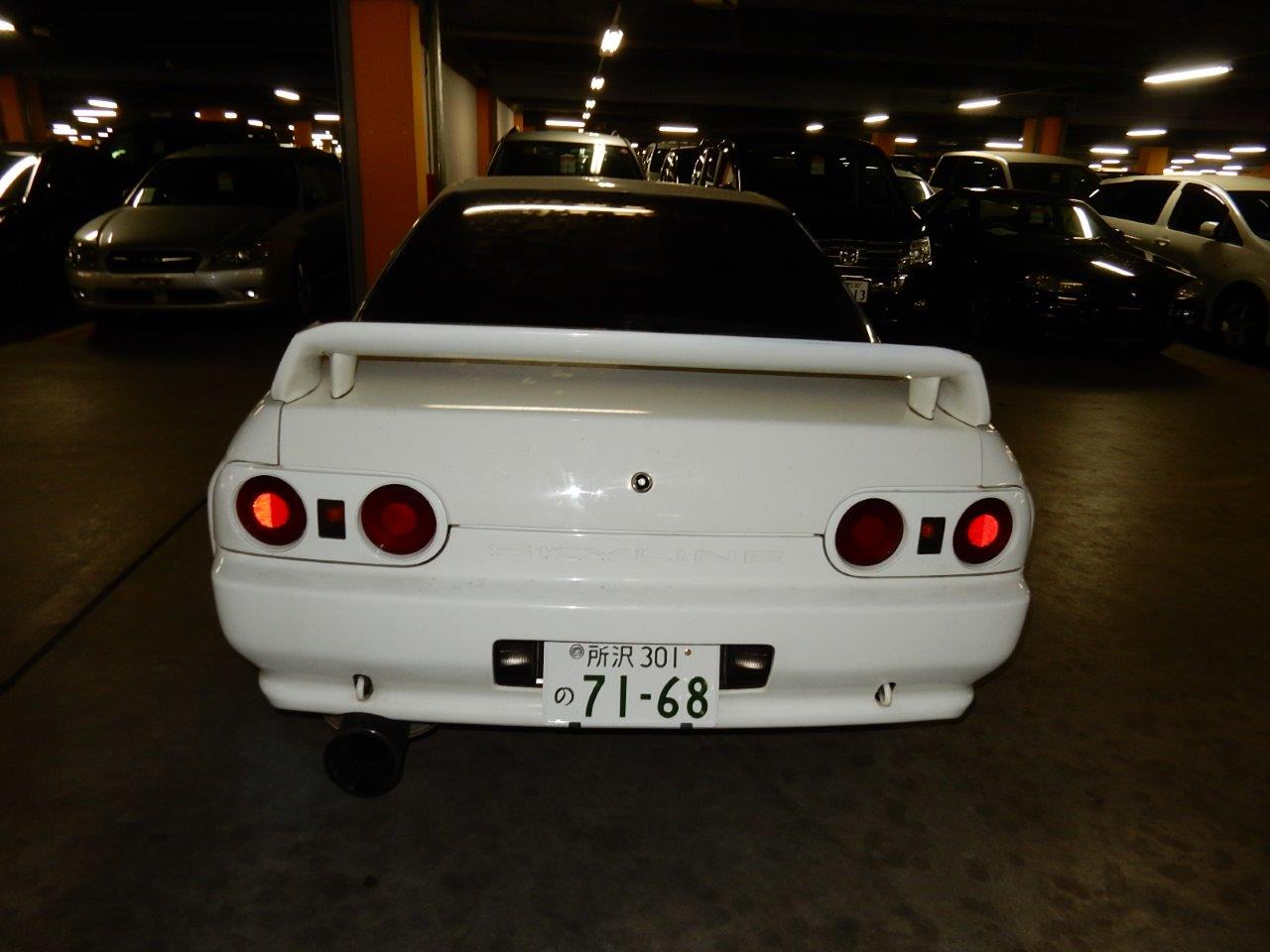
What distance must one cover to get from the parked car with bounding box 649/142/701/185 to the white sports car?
9.85m

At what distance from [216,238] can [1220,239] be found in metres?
8.95

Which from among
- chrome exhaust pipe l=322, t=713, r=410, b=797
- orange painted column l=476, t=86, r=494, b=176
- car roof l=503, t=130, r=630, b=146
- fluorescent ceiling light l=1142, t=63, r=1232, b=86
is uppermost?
fluorescent ceiling light l=1142, t=63, r=1232, b=86

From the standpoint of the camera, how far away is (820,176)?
895cm

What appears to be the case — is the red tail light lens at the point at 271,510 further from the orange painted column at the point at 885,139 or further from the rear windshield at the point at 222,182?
→ the orange painted column at the point at 885,139

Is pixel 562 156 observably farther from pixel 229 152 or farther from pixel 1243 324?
pixel 1243 324

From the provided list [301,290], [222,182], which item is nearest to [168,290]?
[301,290]

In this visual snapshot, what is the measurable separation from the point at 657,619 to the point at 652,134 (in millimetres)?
45786

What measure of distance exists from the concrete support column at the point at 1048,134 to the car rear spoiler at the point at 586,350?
27.5 metres

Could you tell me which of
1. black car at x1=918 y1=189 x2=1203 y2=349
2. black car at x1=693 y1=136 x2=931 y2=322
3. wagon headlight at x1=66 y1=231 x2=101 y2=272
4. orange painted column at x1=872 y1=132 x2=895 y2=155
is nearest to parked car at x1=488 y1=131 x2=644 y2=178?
black car at x1=693 y1=136 x2=931 y2=322

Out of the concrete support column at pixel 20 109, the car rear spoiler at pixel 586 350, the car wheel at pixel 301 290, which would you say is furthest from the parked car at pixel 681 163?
the concrete support column at pixel 20 109

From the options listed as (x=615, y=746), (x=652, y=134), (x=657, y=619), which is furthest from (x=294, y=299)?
(x=652, y=134)

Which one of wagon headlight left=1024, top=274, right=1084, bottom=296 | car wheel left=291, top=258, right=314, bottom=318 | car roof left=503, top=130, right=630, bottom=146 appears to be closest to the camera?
wagon headlight left=1024, top=274, right=1084, bottom=296

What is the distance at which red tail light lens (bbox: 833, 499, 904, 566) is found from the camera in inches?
76.9

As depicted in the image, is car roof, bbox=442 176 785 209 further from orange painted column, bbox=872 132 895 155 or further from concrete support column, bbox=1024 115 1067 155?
orange painted column, bbox=872 132 895 155
